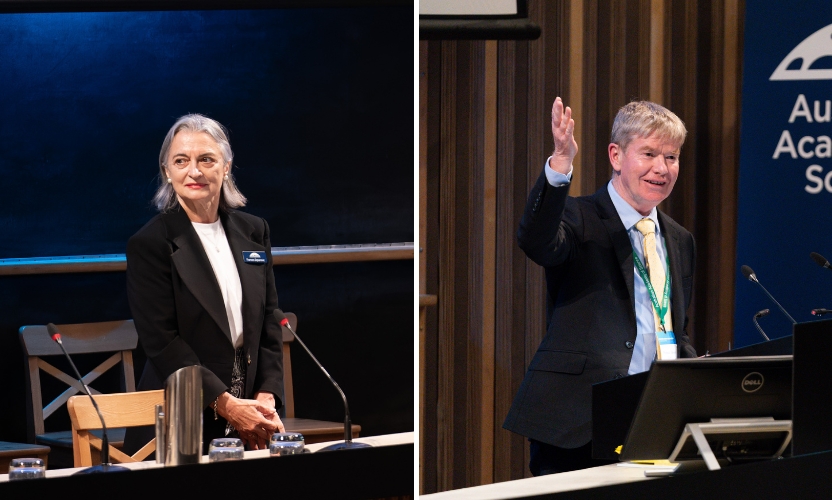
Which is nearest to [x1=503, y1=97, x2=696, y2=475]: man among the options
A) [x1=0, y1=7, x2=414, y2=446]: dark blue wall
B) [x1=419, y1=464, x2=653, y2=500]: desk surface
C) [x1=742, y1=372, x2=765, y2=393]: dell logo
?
[x1=419, y1=464, x2=653, y2=500]: desk surface

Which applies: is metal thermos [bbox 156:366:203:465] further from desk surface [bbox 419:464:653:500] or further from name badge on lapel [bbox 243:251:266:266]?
name badge on lapel [bbox 243:251:266:266]

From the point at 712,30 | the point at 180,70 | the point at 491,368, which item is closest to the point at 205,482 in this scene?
the point at 491,368

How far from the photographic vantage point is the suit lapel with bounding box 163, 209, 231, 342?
3279 mm

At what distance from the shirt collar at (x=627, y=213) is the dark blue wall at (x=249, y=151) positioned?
2269 millimetres

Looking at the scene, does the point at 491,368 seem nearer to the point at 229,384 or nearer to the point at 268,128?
the point at 229,384

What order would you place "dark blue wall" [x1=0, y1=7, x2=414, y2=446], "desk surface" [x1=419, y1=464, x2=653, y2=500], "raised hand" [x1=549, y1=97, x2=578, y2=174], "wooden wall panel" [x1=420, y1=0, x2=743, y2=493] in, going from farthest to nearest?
"dark blue wall" [x1=0, y1=7, x2=414, y2=446], "wooden wall panel" [x1=420, y1=0, x2=743, y2=493], "raised hand" [x1=549, y1=97, x2=578, y2=174], "desk surface" [x1=419, y1=464, x2=653, y2=500]

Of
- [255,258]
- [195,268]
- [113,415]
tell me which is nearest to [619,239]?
[255,258]

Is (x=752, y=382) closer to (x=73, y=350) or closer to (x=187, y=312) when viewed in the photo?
(x=187, y=312)

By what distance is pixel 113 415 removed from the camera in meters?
2.67

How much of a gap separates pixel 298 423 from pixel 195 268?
1.71 m

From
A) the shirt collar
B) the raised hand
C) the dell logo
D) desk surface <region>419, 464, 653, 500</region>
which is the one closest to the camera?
desk surface <region>419, 464, 653, 500</region>

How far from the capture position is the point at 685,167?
14.7 ft

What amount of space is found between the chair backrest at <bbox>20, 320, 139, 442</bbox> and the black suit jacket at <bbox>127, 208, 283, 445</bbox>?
3.78ft

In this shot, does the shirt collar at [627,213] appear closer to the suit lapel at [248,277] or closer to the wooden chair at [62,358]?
the suit lapel at [248,277]
